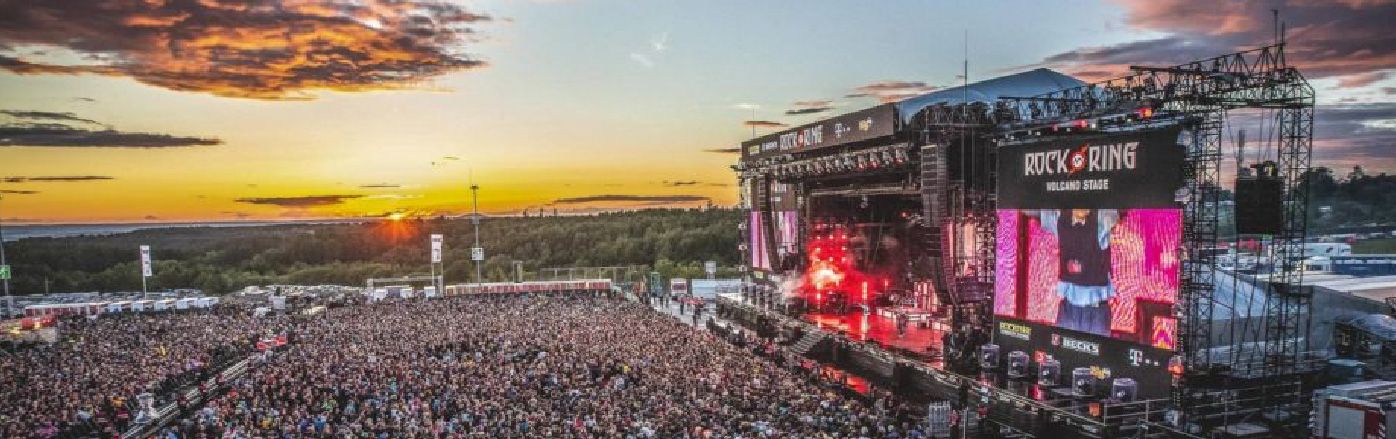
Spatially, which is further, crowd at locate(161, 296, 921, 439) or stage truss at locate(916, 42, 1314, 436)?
stage truss at locate(916, 42, 1314, 436)

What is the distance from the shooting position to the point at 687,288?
1914 inches

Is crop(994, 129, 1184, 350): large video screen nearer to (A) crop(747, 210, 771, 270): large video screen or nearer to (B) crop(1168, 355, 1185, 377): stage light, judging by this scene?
(B) crop(1168, 355, 1185, 377): stage light

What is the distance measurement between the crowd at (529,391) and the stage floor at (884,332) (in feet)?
9.97

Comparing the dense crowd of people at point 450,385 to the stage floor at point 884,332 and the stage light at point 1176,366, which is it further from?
the stage light at point 1176,366

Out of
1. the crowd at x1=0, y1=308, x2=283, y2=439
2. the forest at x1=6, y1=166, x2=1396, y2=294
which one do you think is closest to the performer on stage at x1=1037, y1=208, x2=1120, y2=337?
the crowd at x1=0, y1=308, x2=283, y2=439

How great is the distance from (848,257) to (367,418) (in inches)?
833

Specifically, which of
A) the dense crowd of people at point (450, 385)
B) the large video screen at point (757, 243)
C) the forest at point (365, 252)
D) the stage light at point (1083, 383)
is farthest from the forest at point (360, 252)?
the stage light at point (1083, 383)

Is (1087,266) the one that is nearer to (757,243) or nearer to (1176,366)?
(1176,366)

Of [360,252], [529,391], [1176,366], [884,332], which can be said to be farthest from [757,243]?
[360,252]

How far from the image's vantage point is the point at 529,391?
16.0 metres

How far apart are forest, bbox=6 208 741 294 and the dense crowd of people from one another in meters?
37.7

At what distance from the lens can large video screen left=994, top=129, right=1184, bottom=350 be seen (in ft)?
52.3

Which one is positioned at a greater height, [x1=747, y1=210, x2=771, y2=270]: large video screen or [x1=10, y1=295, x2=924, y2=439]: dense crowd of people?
[x1=747, y1=210, x2=771, y2=270]: large video screen

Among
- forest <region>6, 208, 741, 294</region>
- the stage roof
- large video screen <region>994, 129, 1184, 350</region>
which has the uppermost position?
the stage roof
